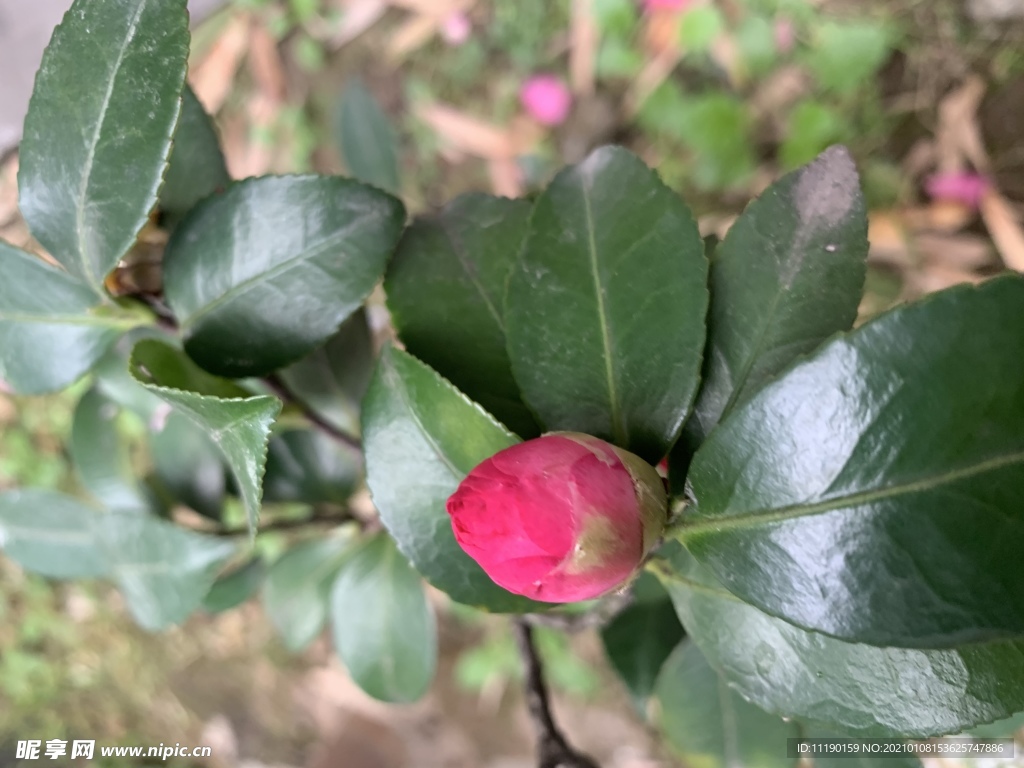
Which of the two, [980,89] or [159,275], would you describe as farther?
[980,89]

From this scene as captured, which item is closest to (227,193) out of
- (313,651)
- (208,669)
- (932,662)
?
(932,662)

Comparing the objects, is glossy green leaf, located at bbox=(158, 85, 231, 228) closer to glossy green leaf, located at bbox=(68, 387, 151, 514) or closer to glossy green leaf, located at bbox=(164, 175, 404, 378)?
glossy green leaf, located at bbox=(164, 175, 404, 378)

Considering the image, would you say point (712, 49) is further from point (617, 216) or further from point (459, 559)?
point (459, 559)

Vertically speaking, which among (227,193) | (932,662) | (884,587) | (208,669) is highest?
(227,193)

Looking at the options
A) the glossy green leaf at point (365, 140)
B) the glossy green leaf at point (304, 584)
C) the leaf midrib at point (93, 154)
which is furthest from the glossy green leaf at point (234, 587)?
the glossy green leaf at point (365, 140)

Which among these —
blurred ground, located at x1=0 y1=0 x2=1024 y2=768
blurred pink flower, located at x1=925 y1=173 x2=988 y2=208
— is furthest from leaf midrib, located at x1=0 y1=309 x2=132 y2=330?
blurred pink flower, located at x1=925 y1=173 x2=988 y2=208

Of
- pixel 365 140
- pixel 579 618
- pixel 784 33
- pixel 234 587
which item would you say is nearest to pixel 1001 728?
pixel 579 618

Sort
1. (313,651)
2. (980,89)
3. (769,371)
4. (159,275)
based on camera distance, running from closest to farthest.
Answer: (769,371), (159,275), (980,89), (313,651)

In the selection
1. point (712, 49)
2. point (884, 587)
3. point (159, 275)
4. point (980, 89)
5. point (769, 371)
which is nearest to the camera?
point (884, 587)
